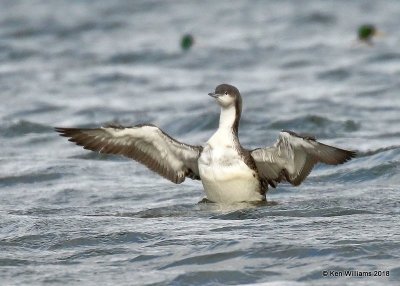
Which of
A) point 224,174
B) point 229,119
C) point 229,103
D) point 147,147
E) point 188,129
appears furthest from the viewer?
point 188,129

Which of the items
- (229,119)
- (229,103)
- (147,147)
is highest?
(229,103)

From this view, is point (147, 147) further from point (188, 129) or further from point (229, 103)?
point (188, 129)

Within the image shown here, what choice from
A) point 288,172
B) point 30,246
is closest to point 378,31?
point 288,172

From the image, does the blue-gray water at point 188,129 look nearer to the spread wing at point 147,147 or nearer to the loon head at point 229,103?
the spread wing at point 147,147

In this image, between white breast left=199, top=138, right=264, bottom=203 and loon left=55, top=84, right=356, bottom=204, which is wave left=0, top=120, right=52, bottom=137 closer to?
loon left=55, top=84, right=356, bottom=204

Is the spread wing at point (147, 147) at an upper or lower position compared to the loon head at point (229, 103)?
lower

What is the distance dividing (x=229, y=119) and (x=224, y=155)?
45 centimetres

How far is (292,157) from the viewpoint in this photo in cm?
1274

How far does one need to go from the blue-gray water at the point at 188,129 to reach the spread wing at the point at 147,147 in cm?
39

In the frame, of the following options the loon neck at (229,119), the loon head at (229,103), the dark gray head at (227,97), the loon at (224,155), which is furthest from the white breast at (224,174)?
the dark gray head at (227,97)

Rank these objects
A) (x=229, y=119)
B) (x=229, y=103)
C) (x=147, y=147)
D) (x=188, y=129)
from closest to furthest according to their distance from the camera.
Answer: (x=229, y=119) → (x=229, y=103) → (x=147, y=147) → (x=188, y=129)

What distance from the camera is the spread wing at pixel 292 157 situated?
12328 millimetres

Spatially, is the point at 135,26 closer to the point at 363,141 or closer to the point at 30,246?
the point at 363,141

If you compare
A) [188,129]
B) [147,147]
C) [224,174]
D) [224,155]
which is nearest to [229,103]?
[224,155]
